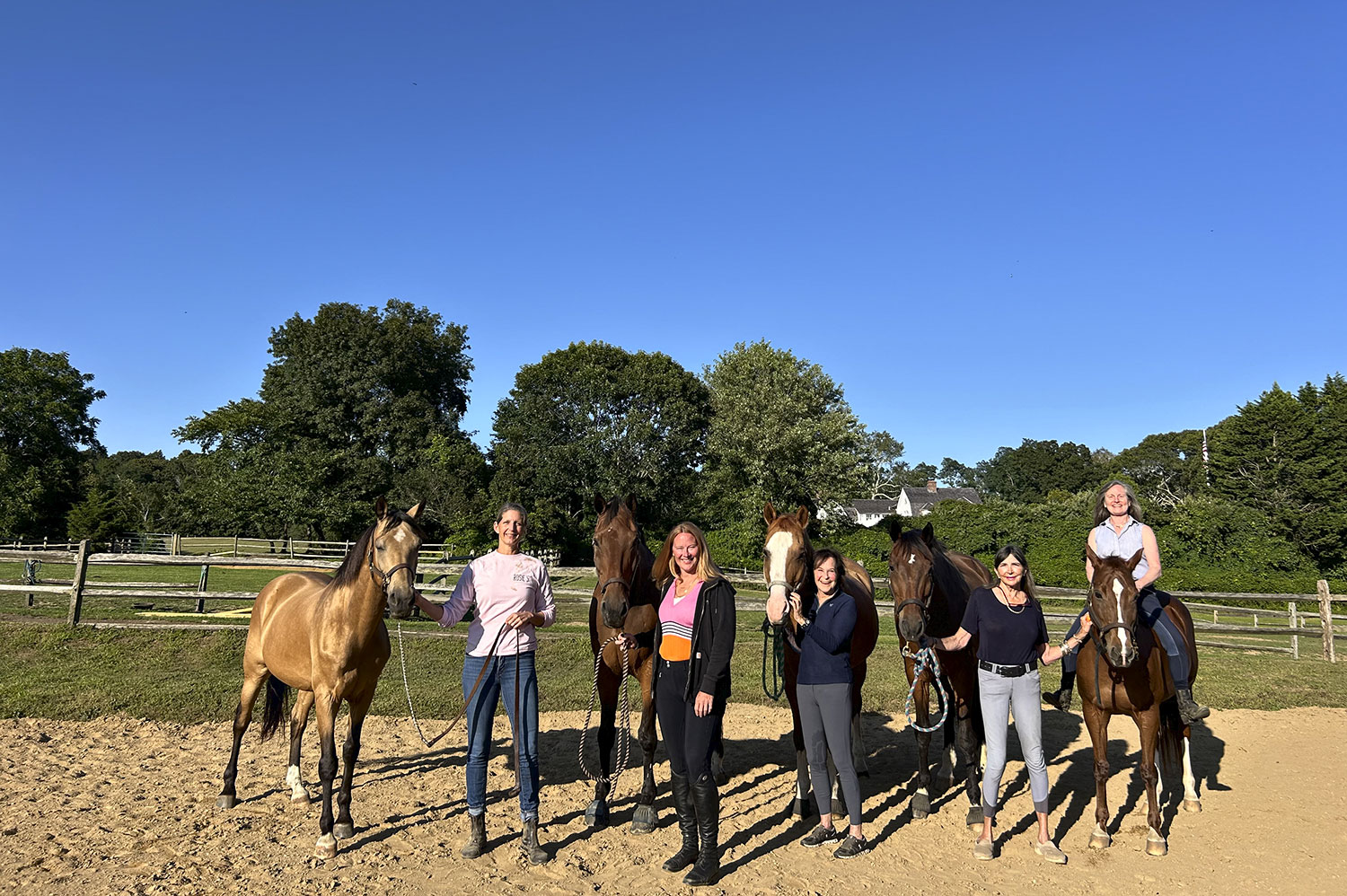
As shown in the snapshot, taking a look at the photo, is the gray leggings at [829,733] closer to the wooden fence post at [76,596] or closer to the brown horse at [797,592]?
the brown horse at [797,592]

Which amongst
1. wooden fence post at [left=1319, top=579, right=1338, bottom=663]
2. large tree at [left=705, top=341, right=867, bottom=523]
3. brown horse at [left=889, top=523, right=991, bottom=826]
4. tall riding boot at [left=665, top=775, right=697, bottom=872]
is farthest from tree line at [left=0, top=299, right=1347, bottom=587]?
tall riding boot at [left=665, top=775, right=697, bottom=872]

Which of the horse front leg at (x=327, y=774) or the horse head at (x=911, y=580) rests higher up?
the horse head at (x=911, y=580)

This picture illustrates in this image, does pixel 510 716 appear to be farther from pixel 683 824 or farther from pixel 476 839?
pixel 683 824

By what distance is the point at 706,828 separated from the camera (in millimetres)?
4215

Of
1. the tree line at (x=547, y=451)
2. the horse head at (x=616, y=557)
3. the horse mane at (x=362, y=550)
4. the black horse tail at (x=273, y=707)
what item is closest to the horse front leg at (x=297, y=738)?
the black horse tail at (x=273, y=707)

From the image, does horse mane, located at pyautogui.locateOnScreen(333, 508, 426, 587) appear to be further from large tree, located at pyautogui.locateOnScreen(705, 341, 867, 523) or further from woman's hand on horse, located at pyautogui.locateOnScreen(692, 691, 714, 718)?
large tree, located at pyautogui.locateOnScreen(705, 341, 867, 523)

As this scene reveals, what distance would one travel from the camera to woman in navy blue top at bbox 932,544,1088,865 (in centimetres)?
452

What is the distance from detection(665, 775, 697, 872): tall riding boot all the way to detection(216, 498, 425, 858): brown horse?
1866 millimetres

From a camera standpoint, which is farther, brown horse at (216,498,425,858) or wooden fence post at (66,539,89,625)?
wooden fence post at (66,539,89,625)

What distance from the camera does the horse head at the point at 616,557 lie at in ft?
14.8

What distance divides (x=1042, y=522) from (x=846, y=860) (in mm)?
23685

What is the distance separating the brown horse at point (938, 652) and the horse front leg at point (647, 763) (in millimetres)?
1801

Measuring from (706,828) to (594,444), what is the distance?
29.9m

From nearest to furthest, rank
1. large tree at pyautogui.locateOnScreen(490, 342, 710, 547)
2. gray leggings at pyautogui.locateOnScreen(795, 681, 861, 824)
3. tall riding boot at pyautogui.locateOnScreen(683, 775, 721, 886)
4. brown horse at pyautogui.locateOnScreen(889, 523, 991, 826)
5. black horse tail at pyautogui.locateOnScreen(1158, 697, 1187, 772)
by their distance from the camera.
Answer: tall riding boot at pyautogui.locateOnScreen(683, 775, 721, 886) → gray leggings at pyautogui.locateOnScreen(795, 681, 861, 824) → brown horse at pyautogui.locateOnScreen(889, 523, 991, 826) → black horse tail at pyautogui.locateOnScreen(1158, 697, 1187, 772) → large tree at pyautogui.locateOnScreen(490, 342, 710, 547)
